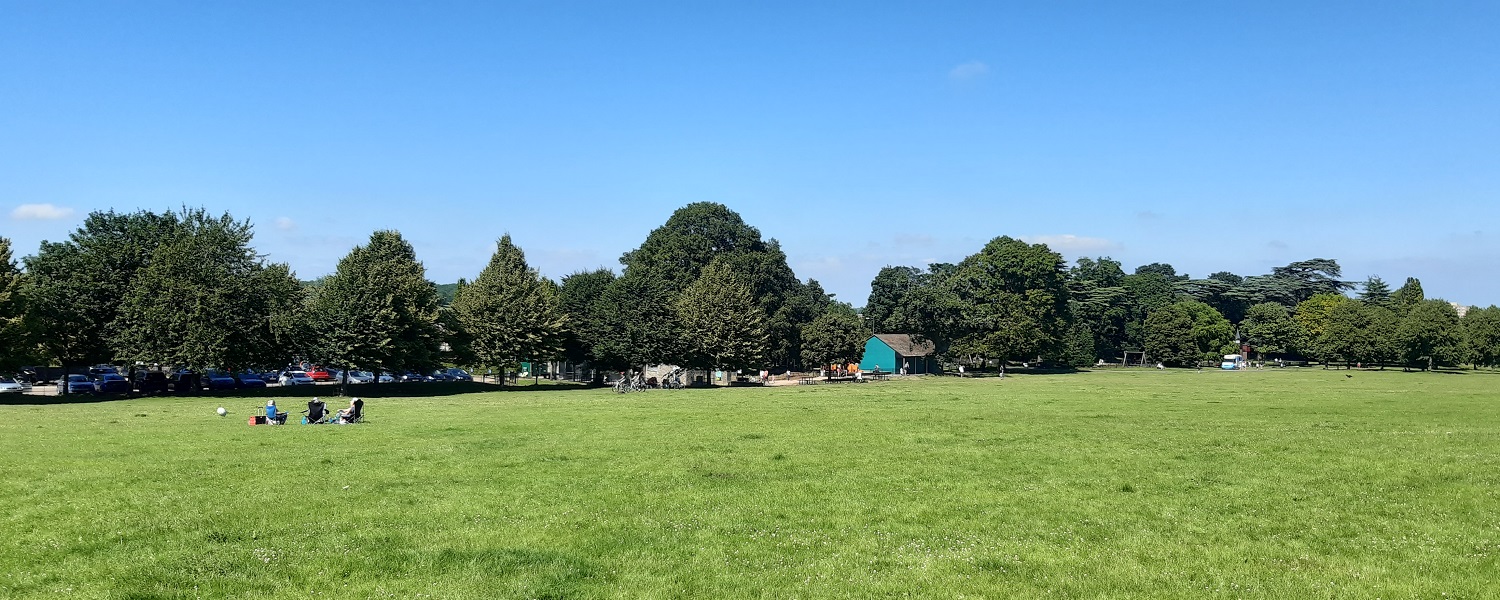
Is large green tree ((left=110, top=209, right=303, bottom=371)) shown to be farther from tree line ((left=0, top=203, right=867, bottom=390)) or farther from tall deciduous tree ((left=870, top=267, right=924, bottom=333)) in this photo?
tall deciduous tree ((left=870, top=267, right=924, bottom=333))

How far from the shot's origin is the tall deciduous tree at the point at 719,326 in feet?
265

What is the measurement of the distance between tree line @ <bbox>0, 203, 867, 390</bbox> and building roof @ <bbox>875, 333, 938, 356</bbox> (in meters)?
29.0

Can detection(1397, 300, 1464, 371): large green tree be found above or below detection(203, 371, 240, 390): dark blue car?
above

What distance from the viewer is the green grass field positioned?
446 inches

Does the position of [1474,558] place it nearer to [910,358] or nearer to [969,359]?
[910,358]

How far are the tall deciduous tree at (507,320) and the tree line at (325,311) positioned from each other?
0.40 feet

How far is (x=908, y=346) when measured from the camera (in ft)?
384

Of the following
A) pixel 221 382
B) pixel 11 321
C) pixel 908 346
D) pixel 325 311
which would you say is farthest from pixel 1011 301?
pixel 11 321

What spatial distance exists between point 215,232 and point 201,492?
5528 centimetres

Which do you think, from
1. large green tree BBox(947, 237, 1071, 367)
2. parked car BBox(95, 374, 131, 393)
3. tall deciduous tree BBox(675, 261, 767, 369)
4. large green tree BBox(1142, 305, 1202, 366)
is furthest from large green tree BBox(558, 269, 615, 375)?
large green tree BBox(1142, 305, 1202, 366)

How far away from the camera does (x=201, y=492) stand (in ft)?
55.1

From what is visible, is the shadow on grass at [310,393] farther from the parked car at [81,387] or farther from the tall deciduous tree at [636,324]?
the tall deciduous tree at [636,324]

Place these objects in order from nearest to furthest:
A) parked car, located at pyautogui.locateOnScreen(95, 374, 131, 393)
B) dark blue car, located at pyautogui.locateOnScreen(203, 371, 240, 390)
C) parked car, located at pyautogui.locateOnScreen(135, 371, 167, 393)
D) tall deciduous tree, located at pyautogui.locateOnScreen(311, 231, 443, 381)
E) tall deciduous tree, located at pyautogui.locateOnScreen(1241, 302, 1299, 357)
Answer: tall deciduous tree, located at pyautogui.locateOnScreen(311, 231, 443, 381) < parked car, located at pyautogui.locateOnScreen(135, 371, 167, 393) < parked car, located at pyautogui.locateOnScreen(95, 374, 131, 393) < dark blue car, located at pyautogui.locateOnScreen(203, 371, 240, 390) < tall deciduous tree, located at pyautogui.locateOnScreen(1241, 302, 1299, 357)

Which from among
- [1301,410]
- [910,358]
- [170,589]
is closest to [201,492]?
[170,589]
